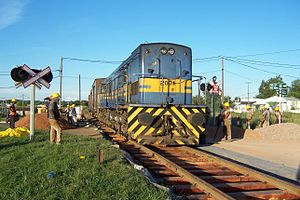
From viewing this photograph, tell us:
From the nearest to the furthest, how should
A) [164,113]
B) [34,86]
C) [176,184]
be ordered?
[176,184]
[34,86]
[164,113]

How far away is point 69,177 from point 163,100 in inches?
272

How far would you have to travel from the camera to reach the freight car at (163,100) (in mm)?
11977

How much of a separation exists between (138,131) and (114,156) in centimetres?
351

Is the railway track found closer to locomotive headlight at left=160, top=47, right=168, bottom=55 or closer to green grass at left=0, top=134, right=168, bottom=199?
green grass at left=0, top=134, right=168, bottom=199

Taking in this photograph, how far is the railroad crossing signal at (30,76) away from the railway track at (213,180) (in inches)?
158

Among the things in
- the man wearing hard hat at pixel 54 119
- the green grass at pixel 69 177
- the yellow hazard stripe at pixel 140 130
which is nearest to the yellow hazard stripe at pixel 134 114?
the yellow hazard stripe at pixel 140 130

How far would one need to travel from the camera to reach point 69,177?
620cm

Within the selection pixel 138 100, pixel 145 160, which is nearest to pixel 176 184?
pixel 145 160

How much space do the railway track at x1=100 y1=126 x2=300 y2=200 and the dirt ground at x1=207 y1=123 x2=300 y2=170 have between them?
242 centimetres

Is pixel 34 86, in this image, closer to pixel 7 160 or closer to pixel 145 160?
pixel 7 160

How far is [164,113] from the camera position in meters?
12.1

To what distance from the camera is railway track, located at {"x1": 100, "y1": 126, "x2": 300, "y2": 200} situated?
616 cm

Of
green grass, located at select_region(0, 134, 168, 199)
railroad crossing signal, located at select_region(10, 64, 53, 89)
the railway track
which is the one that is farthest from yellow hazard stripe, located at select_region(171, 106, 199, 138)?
railroad crossing signal, located at select_region(10, 64, 53, 89)

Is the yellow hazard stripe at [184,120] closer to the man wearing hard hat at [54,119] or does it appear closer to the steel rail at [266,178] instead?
the steel rail at [266,178]
